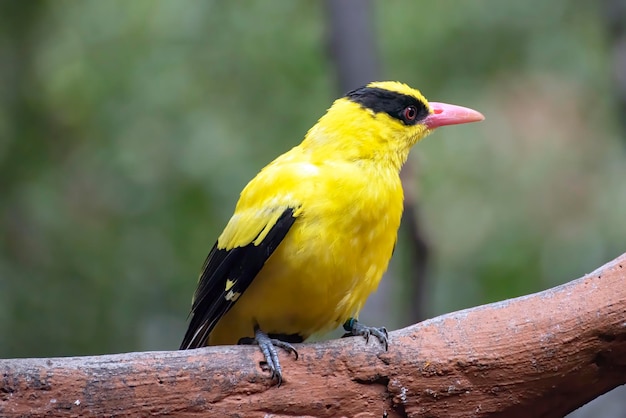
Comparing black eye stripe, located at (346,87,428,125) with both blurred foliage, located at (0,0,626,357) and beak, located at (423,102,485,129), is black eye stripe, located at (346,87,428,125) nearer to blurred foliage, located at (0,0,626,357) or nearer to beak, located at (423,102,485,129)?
beak, located at (423,102,485,129)

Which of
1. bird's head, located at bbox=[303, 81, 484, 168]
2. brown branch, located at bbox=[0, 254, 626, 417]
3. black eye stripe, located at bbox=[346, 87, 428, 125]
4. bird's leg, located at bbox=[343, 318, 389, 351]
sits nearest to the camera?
brown branch, located at bbox=[0, 254, 626, 417]

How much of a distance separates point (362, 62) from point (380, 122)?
201 cm

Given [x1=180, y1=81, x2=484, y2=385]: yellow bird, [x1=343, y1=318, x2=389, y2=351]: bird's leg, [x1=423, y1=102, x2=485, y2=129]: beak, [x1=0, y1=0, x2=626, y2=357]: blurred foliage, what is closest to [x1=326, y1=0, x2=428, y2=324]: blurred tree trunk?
[x1=0, y1=0, x2=626, y2=357]: blurred foliage

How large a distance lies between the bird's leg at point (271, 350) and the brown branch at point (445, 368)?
32mm

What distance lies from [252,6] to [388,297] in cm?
253

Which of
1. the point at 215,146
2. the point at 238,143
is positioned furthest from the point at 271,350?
the point at 238,143

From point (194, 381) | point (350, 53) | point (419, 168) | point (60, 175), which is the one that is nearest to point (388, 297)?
point (419, 168)

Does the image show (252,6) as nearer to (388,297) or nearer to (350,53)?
(350,53)

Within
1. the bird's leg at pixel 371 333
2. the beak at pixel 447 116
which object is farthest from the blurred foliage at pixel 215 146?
the bird's leg at pixel 371 333

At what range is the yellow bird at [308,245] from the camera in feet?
11.0

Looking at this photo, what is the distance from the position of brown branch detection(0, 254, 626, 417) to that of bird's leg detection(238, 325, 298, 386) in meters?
0.03

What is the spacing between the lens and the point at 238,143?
627 cm

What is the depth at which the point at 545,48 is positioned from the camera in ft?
22.7

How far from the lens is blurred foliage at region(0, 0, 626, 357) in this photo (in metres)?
5.98
